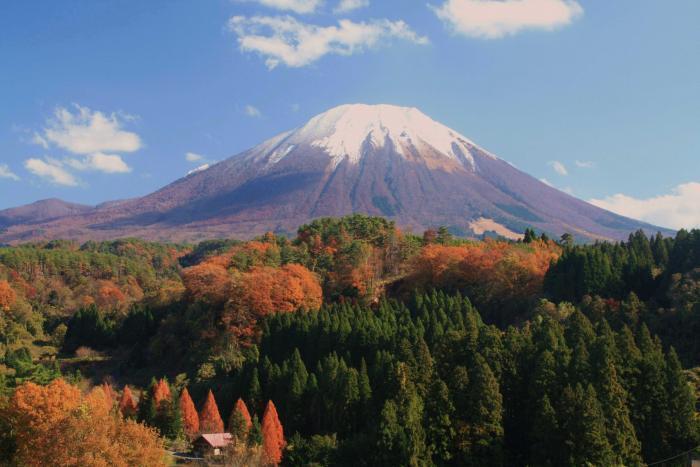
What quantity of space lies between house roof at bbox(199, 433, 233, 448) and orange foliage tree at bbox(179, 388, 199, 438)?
191cm

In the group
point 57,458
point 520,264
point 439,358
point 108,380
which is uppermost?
point 520,264

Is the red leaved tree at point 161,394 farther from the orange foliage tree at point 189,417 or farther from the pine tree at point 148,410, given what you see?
the orange foliage tree at point 189,417

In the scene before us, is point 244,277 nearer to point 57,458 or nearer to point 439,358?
point 439,358

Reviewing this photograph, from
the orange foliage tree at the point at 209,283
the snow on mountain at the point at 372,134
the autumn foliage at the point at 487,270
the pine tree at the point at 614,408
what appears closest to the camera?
the pine tree at the point at 614,408

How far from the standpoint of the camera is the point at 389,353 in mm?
25734

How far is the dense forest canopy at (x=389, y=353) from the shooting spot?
66.3 feet

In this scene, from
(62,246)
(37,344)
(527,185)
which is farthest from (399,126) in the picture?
(37,344)

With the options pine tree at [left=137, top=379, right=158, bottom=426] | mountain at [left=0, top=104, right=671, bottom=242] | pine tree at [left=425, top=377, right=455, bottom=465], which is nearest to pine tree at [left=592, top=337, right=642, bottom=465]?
pine tree at [left=425, top=377, right=455, bottom=465]

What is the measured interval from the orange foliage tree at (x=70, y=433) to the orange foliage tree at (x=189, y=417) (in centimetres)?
597

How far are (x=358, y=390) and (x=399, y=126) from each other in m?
149

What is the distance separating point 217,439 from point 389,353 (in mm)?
6891

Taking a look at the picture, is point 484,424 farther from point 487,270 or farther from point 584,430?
point 487,270

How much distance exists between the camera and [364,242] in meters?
49.0

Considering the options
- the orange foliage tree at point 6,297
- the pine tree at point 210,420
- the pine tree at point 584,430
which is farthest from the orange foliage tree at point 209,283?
the pine tree at point 584,430
